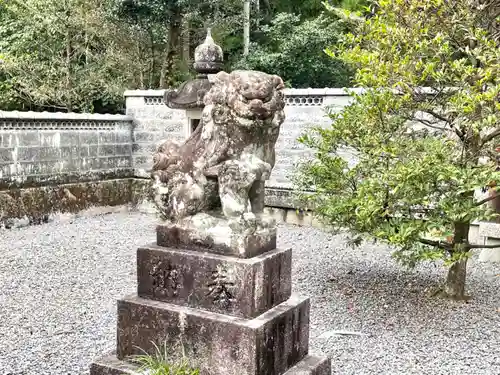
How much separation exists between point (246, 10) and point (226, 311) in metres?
13.4

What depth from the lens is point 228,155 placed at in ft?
11.7

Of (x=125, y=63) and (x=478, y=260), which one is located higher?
(x=125, y=63)

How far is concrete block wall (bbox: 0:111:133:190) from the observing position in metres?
9.41

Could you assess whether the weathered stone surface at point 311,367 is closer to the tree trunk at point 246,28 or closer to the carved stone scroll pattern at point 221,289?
the carved stone scroll pattern at point 221,289

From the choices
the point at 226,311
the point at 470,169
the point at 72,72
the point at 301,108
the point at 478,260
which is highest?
the point at 72,72

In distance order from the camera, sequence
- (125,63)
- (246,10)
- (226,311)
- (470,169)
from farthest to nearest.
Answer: (246,10)
(125,63)
(470,169)
(226,311)

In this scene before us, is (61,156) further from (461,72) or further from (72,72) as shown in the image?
(461,72)

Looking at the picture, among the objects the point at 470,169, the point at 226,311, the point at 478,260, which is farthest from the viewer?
the point at 478,260

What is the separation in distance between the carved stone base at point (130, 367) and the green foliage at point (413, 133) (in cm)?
166

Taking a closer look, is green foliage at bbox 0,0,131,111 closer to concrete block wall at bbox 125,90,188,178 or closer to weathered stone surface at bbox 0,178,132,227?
concrete block wall at bbox 125,90,188,178

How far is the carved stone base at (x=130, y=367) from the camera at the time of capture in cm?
359

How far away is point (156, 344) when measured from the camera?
11.7 feet

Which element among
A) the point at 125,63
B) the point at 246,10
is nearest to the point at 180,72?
the point at 125,63

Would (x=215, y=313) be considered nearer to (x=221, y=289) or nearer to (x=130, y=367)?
(x=221, y=289)
